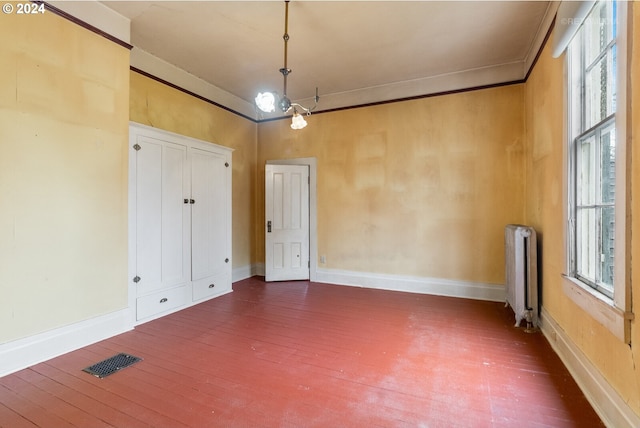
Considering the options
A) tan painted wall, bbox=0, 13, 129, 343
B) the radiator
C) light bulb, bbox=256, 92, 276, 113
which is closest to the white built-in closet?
tan painted wall, bbox=0, 13, 129, 343

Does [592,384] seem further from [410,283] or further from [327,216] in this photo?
[327,216]

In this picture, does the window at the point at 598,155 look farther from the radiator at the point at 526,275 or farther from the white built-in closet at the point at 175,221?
the white built-in closet at the point at 175,221

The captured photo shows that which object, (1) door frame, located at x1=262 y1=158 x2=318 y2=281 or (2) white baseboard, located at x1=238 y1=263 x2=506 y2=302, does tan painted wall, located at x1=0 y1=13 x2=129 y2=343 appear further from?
(1) door frame, located at x1=262 y1=158 x2=318 y2=281

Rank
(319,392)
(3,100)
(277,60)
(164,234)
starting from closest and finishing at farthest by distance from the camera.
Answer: (319,392), (3,100), (164,234), (277,60)

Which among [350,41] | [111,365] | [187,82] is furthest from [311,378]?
[187,82]

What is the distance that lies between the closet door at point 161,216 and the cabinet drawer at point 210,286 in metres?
0.24

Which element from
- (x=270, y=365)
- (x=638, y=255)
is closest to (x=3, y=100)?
(x=270, y=365)

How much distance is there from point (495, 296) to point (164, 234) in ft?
14.0

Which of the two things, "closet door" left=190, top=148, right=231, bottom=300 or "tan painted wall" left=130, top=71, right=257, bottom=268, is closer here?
"tan painted wall" left=130, top=71, right=257, bottom=268

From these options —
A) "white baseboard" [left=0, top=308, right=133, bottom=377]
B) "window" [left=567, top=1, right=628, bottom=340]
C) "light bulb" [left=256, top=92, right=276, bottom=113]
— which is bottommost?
"white baseboard" [left=0, top=308, right=133, bottom=377]

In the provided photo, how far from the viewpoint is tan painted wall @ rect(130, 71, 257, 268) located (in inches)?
141

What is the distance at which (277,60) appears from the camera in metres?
3.75

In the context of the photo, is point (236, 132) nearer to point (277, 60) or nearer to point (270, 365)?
point (277, 60)

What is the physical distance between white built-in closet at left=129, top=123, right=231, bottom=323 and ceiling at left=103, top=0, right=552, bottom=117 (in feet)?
3.51
